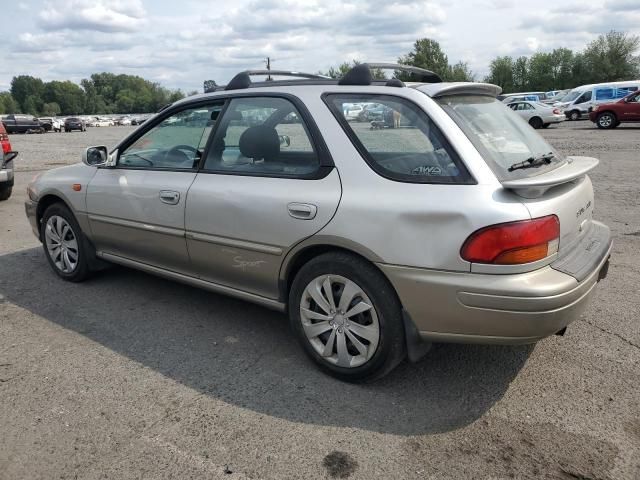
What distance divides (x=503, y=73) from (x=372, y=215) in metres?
96.4

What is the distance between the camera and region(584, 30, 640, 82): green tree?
246 ft

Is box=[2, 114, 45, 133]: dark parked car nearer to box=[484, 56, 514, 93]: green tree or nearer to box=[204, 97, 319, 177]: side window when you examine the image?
box=[204, 97, 319, 177]: side window

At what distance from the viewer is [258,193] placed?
11.3 feet

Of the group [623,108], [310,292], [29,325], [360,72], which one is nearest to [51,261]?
[29,325]

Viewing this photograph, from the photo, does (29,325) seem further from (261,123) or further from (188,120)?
(261,123)

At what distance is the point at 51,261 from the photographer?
5195mm

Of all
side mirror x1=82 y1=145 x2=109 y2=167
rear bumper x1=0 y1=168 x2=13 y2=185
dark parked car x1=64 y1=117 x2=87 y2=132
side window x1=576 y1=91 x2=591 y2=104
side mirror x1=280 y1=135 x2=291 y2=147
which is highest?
side window x1=576 y1=91 x2=591 y2=104

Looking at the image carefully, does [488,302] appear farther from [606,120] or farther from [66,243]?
[606,120]

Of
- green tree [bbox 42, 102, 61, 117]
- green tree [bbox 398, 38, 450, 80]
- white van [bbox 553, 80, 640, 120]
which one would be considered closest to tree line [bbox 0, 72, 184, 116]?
green tree [bbox 42, 102, 61, 117]

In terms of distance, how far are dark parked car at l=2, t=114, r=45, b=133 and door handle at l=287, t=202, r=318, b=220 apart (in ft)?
157

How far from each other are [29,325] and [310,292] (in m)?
2.29

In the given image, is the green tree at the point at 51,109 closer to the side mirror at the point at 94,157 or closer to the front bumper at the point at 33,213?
the front bumper at the point at 33,213

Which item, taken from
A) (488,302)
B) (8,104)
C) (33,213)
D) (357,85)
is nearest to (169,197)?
(357,85)

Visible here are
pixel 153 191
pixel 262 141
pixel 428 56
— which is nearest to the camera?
pixel 262 141
